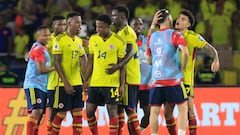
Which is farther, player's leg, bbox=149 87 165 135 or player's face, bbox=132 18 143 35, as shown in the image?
player's face, bbox=132 18 143 35

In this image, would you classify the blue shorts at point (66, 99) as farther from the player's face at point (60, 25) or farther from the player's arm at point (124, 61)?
the player's face at point (60, 25)

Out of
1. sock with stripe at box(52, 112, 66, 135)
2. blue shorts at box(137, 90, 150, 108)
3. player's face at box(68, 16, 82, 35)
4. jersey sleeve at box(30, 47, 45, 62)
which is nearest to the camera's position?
player's face at box(68, 16, 82, 35)

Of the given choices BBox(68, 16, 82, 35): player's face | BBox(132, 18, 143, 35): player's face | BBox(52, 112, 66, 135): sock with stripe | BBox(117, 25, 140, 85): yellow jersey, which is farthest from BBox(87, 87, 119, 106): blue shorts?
BBox(132, 18, 143, 35): player's face

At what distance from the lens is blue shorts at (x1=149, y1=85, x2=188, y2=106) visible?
1347 centimetres

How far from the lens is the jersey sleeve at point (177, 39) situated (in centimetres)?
1327

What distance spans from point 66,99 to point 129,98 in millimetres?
1162

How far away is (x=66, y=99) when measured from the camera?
14.2 metres

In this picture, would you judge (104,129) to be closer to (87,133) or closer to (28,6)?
(87,133)

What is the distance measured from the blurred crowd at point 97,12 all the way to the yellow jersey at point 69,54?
20.9 ft

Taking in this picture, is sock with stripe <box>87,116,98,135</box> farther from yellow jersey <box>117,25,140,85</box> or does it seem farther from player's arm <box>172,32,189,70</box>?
player's arm <box>172,32,189,70</box>

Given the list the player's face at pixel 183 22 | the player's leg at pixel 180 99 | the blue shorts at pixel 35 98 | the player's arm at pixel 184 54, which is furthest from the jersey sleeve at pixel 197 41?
the blue shorts at pixel 35 98

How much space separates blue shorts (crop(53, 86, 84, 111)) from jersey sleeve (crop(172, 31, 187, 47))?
1876mm

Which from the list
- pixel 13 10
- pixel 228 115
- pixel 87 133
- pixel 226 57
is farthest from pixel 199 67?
pixel 13 10

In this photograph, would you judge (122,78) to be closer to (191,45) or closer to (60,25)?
(191,45)
